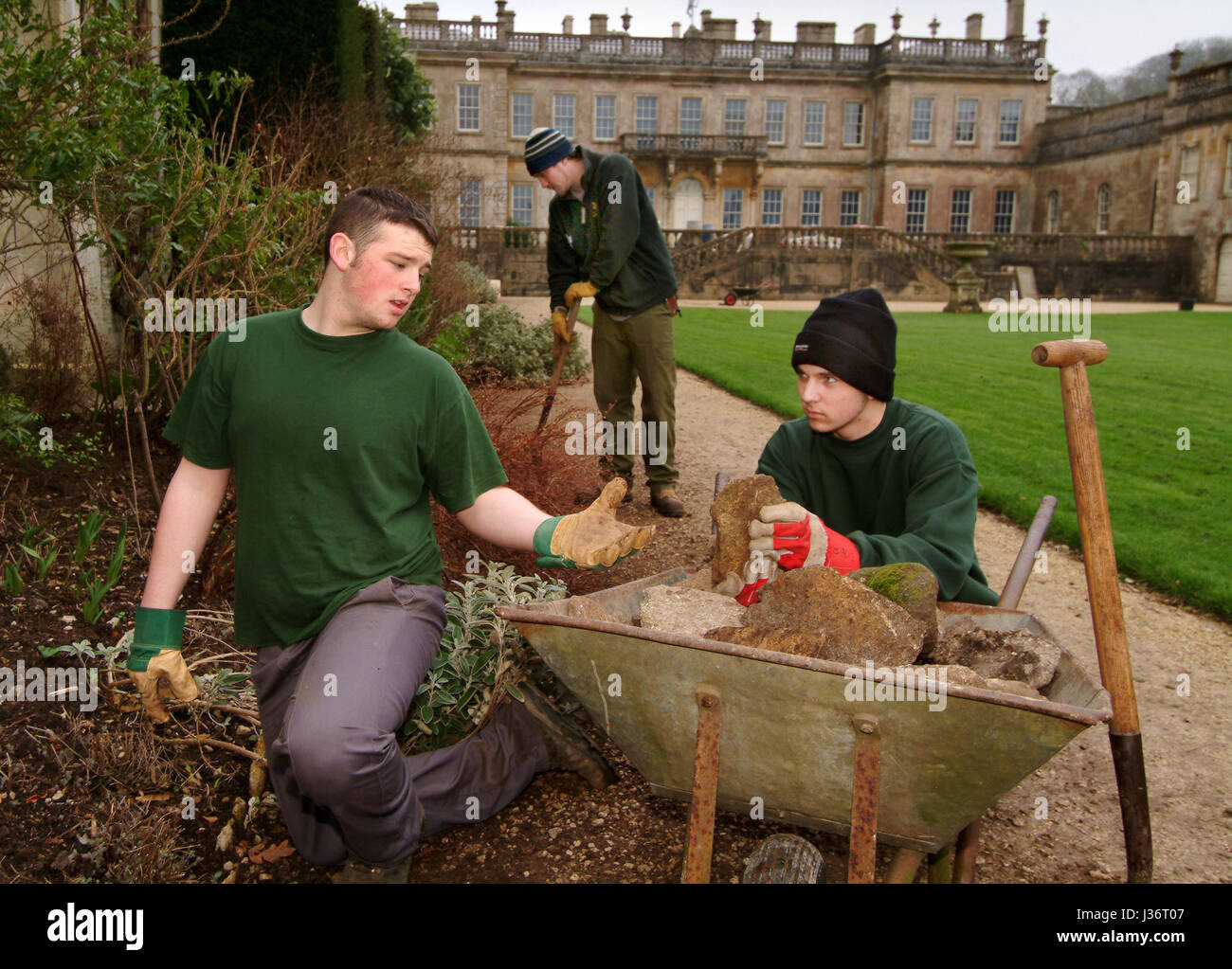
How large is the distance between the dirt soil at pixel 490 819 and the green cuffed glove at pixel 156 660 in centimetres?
40

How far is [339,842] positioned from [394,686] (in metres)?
0.51

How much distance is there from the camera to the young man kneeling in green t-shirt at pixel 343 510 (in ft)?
7.75

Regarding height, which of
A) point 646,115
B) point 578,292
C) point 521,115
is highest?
point 646,115

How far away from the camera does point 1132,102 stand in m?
38.8

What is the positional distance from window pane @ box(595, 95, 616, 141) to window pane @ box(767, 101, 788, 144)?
671cm

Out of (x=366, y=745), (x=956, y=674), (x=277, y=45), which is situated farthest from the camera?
(x=277, y=45)

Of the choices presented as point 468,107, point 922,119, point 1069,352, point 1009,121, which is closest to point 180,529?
point 1069,352

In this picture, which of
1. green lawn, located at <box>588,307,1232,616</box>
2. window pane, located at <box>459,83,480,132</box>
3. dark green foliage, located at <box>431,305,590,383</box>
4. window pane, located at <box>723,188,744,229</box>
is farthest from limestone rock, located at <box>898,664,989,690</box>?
window pane, located at <box>723,188,744,229</box>

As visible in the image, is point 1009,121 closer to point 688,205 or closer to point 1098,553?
point 688,205

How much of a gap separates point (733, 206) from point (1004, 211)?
1228cm

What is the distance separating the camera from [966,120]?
43281 millimetres
